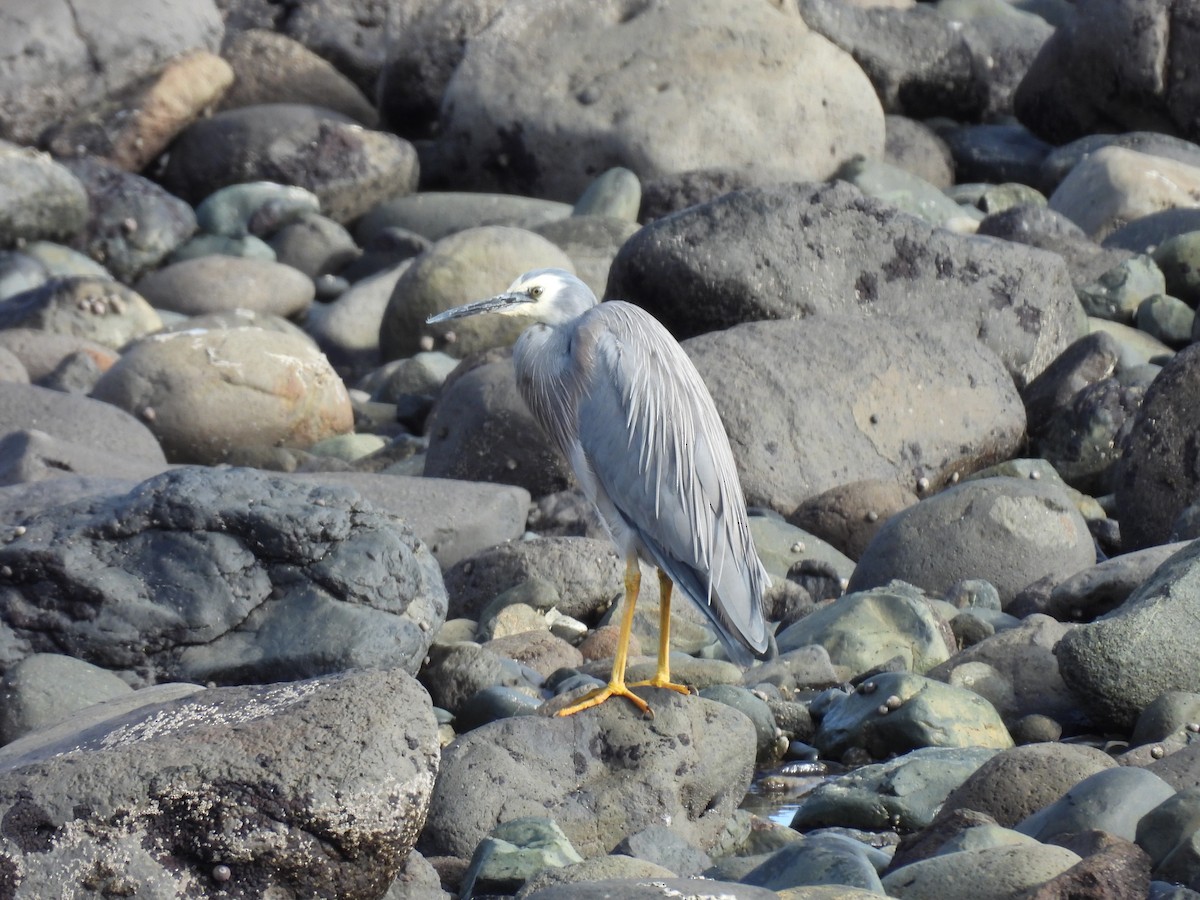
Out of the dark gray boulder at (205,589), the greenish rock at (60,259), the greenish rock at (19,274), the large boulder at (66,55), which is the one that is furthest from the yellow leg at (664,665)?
the large boulder at (66,55)

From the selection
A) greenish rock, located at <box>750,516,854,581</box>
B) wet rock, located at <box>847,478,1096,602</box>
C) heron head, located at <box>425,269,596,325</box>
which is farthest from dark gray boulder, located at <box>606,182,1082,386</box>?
heron head, located at <box>425,269,596,325</box>

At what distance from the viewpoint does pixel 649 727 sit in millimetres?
5211

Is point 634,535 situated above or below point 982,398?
above

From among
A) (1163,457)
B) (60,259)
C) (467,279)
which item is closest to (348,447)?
(467,279)

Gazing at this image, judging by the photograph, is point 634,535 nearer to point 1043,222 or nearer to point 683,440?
point 683,440

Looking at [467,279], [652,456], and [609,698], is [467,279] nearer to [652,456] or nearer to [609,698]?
[652,456]

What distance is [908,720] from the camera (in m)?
5.94

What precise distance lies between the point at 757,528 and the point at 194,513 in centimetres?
315

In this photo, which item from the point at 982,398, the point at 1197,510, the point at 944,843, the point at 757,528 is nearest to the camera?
the point at 944,843

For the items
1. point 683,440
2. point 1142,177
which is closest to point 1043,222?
point 1142,177

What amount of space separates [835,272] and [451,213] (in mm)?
5828

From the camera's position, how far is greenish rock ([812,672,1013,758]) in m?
5.91

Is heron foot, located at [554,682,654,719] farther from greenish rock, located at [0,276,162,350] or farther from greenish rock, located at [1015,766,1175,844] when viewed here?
greenish rock, located at [0,276,162,350]

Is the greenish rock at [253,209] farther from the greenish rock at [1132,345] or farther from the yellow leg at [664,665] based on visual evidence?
the yellow leg at [664,665]
